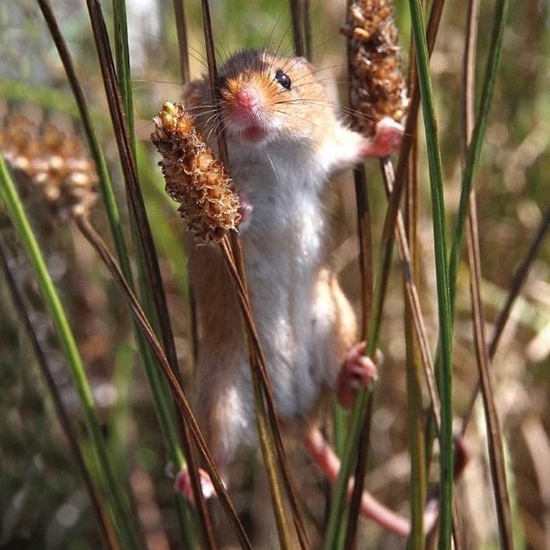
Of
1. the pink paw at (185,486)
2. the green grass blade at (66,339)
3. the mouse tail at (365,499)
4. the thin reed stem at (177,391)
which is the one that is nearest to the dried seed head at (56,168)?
the green grass blade at (66,339)

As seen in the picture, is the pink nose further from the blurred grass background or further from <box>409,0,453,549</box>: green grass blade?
the blurred grass background

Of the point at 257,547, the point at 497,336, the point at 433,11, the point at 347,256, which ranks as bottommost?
the point at 257,547

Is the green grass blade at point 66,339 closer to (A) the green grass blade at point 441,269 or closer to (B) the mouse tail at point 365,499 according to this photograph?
(B) the mouse tail at point 365,499

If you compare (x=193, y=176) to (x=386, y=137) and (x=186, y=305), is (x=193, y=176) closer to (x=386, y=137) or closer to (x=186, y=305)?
(x=386, y=137)

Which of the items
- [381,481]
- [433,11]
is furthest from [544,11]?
[433,11]

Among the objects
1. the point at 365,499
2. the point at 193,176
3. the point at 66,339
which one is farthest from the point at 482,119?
the point at 365,499

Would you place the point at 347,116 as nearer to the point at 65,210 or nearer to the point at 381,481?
the point at 65,210

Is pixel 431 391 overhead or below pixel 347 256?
overhead

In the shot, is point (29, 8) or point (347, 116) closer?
point (347, 116)
